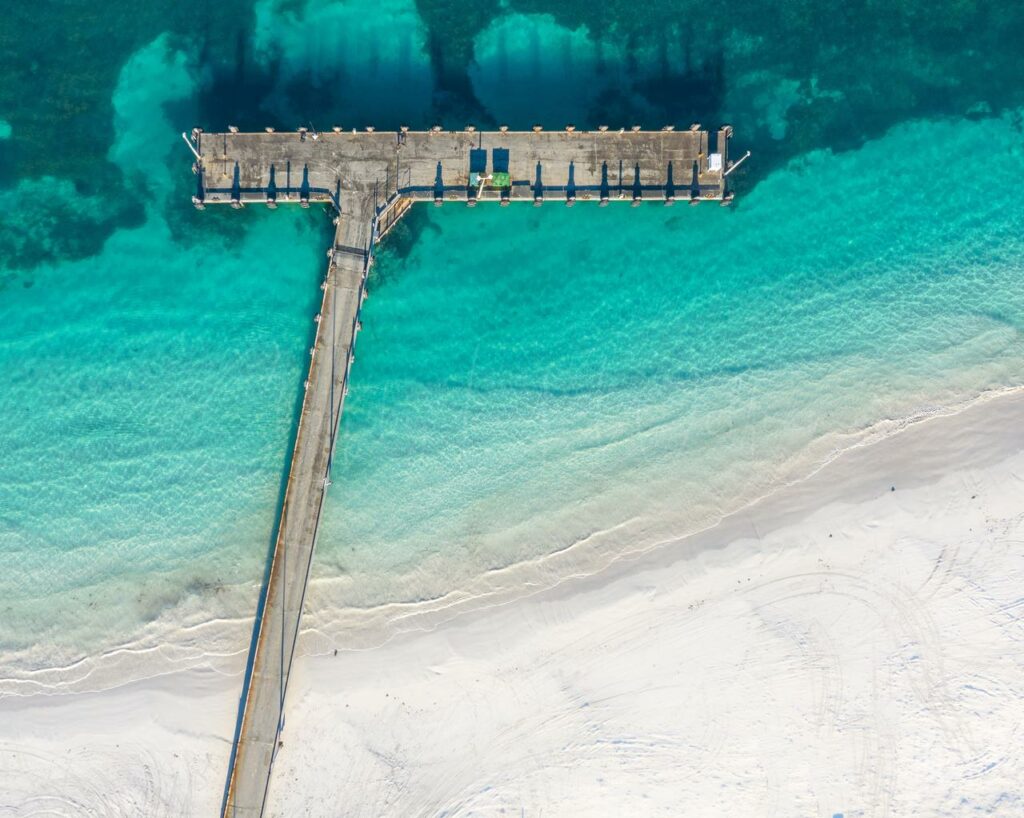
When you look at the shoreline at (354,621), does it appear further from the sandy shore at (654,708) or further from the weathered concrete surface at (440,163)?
the weathered concrete surface at (440,163)

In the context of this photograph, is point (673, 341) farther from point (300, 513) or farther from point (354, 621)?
point (354, 621)

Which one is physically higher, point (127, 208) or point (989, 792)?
point (127, 208)

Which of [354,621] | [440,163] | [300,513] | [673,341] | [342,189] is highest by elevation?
[440,163]

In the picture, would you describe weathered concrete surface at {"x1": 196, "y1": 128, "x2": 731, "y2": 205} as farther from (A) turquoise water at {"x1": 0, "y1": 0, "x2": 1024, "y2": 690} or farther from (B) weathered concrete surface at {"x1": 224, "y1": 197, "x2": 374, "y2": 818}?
(B) weathered concrete surface at {"x1": 224, "y1": 197, "x2": 374, "y2": 818}

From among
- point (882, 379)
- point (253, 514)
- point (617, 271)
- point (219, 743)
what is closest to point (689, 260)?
point (617, 271)

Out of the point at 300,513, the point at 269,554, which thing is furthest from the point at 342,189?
the point at 269,554

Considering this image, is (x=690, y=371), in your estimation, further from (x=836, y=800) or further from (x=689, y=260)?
(x=836, y=800)

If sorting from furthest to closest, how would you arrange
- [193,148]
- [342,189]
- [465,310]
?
[465,310], [342,189], [193,148]
